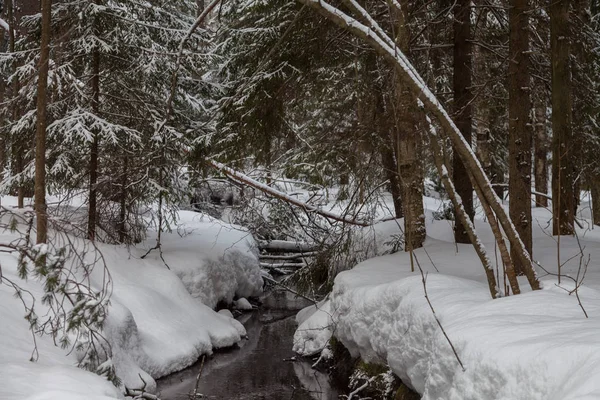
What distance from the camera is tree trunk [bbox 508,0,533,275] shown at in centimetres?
694

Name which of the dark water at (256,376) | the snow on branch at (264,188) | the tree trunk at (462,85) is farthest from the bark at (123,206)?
the tree trunk at (462,85)

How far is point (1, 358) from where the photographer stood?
5.56 m

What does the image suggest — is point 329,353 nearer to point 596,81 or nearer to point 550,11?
point 550,11

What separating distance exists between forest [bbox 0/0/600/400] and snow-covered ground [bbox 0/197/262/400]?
0.15 ft

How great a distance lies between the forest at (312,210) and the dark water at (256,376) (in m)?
0.06

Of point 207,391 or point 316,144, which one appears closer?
point 207,391

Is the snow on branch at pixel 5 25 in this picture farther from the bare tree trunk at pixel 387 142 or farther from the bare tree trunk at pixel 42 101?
the bare tree trunk at pixel 387 142

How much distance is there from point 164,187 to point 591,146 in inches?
329

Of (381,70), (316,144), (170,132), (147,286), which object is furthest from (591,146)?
(147,286)

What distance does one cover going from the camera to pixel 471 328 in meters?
4.39

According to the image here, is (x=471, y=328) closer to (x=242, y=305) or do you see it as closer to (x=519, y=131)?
(x=519, y=131)

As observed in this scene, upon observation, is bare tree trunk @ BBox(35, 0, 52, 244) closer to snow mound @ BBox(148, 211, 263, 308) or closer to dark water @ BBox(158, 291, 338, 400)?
snow mound @ BBox(148, 211, 263, 308)

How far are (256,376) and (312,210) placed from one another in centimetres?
371

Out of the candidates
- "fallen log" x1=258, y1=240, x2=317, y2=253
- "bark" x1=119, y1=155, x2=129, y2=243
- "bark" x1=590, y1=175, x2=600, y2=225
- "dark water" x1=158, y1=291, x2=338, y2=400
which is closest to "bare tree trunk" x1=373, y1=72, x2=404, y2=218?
"dark water" x1=158, y1=291, x2=338, y2=400
